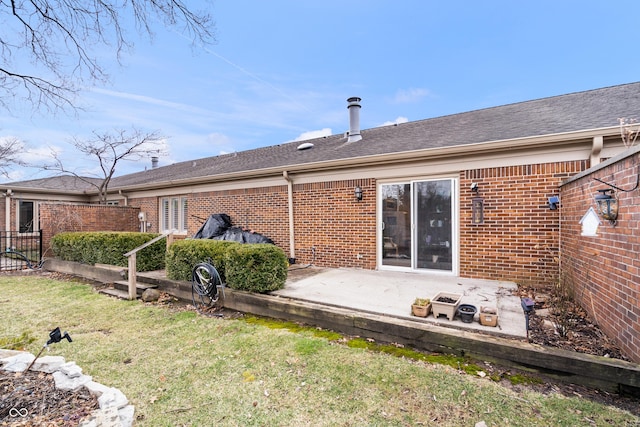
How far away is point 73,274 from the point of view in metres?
8.48

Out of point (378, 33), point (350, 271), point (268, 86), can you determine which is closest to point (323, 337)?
point (350, 271)

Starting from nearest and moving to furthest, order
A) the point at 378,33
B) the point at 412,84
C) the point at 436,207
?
1. the point at 436,207
2. the point at 378,33
3. the point at 412,84

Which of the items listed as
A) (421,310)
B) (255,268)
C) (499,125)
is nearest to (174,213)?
(255,268)

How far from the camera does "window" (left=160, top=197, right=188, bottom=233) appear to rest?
11242 mm

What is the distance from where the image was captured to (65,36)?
316 cm

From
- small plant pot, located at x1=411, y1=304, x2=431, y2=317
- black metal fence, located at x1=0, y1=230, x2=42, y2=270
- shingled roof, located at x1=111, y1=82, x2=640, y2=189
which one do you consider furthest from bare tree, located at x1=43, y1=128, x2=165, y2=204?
small plant pot, located at x1=411, y1=304, x2=431, y2=317

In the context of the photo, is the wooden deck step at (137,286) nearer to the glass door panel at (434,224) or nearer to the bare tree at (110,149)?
the glass door panel at (434,224)

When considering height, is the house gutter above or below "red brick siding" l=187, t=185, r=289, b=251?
above

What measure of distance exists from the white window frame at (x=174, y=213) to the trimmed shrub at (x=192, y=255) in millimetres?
5208

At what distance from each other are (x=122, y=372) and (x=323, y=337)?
2195mm

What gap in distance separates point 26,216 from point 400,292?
Answer: 16.7m

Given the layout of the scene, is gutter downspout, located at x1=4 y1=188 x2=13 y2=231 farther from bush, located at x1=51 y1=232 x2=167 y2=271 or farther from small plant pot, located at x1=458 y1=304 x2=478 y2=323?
small plant pot, located at x1=458 y1=304 x2=478 y2=323

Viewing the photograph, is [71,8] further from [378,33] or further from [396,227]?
[378,33]

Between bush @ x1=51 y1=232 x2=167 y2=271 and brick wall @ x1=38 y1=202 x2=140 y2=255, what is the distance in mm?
1897
